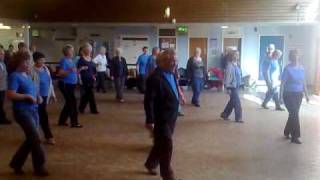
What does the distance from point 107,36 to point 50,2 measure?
4.30 meters

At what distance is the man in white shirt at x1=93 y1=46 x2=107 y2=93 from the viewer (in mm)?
15602

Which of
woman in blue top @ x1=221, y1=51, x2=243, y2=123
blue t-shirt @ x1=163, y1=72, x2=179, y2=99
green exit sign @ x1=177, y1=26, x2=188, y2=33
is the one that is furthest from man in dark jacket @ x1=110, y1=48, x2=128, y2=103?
blue t-shirt @ x1=163, y1=72, x2=179, y2=99

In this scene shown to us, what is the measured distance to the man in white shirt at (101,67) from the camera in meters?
15.6

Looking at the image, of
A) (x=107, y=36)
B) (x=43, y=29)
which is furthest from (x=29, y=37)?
(x=107, y=36)

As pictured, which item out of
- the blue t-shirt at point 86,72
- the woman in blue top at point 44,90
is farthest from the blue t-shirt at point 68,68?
the blue t-shirt at point 86,72

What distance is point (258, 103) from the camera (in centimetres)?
1398

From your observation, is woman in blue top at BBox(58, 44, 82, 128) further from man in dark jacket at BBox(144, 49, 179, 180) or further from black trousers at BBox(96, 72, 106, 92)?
black trousers at BBox(96, 72, 106, 92)

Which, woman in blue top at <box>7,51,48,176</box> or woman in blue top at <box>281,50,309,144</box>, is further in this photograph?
woman in blue top at <box>281,50,309,144</box>

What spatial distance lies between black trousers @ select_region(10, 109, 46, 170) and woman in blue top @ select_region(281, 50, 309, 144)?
4.28 meters

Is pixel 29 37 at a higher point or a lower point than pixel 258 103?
higher

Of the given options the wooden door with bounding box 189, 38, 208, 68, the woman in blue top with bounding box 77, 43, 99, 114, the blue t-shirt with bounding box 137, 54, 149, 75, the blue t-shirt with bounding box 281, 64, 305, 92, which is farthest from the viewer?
the wooden door with bounding box 189, 38, 208, 68

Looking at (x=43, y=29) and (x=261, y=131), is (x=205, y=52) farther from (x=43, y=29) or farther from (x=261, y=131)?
(x=261, y=131)

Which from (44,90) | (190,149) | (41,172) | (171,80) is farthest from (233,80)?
(41,172)

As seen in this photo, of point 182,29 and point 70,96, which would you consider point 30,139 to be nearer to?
point 70,96
